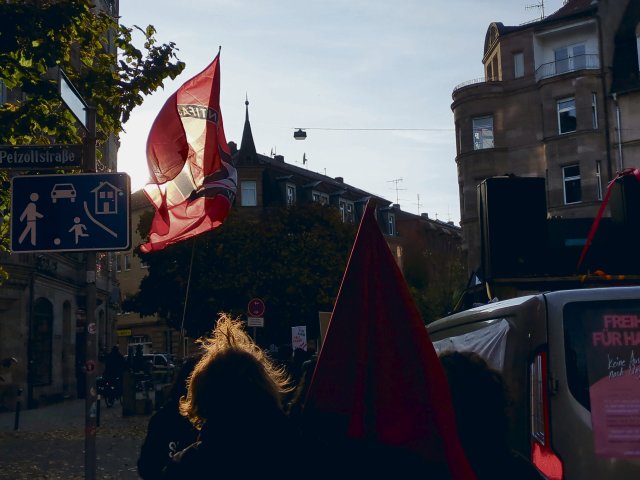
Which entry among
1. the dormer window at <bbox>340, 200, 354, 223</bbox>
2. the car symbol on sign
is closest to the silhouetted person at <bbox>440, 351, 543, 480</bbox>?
the car symbol on sign

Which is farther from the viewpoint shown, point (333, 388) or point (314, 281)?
point (314, 281)

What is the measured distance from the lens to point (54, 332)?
111 ft

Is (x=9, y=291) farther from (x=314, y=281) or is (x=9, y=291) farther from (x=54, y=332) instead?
(x=314, y=281)

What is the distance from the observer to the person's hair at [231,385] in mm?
3389

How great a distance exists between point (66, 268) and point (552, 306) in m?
33.2

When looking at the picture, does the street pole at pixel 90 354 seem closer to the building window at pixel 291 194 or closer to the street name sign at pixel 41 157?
the street name sign at pixel 41 157

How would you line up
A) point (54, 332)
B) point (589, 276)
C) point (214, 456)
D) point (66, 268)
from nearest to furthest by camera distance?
point (214, 456) < point (589, 276) < point (54, 332) < point (66, 268)

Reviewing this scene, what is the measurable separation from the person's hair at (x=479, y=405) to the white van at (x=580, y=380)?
3.58ft

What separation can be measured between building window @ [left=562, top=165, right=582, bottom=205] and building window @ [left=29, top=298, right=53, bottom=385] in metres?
21.5

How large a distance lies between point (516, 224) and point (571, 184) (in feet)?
114

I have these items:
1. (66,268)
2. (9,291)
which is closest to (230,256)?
(66,268)

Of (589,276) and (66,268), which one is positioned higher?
(66,268)

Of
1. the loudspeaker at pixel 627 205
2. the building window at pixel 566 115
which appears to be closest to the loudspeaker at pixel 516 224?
the loudspeaker at pixel 627 205

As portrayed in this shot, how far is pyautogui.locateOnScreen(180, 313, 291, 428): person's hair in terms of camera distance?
339cm
